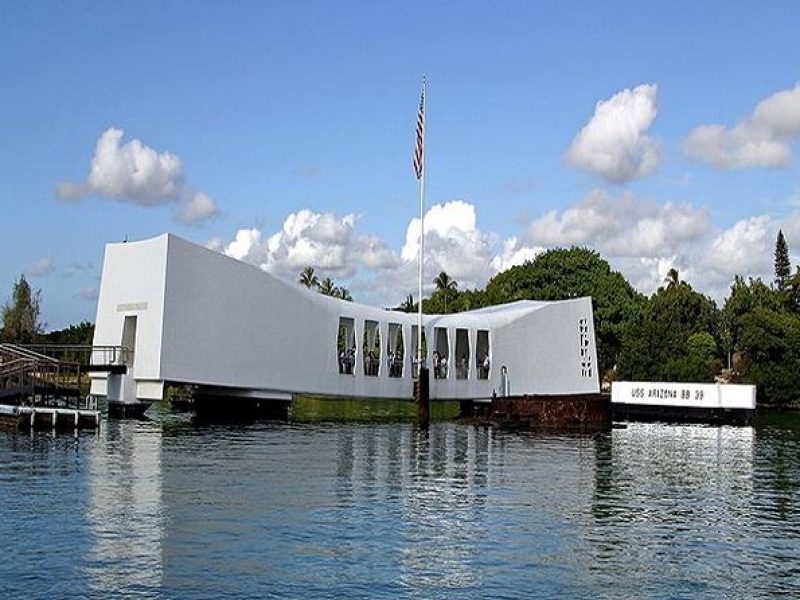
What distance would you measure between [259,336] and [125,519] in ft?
96.7

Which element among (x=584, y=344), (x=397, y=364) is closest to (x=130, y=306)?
(x=397, y=364)

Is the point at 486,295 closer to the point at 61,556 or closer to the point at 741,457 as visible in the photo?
the point at 741,457

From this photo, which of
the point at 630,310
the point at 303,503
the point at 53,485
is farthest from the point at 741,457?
the point at 630,310

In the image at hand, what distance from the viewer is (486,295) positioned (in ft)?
356

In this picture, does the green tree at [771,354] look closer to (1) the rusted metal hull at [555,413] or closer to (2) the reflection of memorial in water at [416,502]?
(1) the rusted metal hull at [555,413]

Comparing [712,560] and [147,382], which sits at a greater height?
[147,382]

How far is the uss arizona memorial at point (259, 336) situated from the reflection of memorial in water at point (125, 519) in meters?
13.4

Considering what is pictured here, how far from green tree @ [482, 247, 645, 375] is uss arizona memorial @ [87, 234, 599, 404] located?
36746 millimetres

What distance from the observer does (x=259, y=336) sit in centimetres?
4744

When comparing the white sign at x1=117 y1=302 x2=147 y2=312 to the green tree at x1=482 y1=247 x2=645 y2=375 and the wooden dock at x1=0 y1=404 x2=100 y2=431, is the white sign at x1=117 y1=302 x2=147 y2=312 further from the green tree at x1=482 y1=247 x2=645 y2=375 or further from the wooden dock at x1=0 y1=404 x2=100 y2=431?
the green tree at x1=482 y1=247 x2=645 y2=375

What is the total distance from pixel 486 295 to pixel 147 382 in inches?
2629

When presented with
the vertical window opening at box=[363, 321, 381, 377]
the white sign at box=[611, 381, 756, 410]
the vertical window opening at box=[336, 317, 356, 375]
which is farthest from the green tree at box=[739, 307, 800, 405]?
the vertical window opening at box=[336, 317, 356, 375]

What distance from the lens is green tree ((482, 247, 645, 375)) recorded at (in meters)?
96.8

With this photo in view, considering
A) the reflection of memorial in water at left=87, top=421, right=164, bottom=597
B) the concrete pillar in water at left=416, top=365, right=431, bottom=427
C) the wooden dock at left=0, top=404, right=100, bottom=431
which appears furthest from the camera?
the concrete pillar in water at left=416, top=365, right=431, bottom=427
